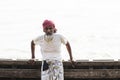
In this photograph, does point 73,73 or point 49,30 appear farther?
point 73,73

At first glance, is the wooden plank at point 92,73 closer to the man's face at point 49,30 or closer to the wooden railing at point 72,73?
the wooden railing at point 72,73

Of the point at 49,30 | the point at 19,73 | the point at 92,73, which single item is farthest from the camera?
the point at 19,73

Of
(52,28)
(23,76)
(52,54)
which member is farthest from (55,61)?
(23,76)

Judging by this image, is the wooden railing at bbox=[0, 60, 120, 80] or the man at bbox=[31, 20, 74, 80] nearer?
the man at bbox=[31, 20, 74, 80]

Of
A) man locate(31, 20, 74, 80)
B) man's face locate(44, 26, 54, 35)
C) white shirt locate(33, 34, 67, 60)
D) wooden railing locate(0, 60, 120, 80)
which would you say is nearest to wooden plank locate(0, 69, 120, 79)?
wooden railing locate(0, 60, 120, 80)

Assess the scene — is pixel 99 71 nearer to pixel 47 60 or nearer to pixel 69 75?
pixel 69 75

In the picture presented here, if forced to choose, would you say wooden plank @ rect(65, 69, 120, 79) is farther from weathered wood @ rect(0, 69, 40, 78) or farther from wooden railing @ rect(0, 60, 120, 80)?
weathered wood @ rect(0, 69, 40, 78)

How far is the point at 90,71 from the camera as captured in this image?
6887mm

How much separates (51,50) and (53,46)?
3.2 inches

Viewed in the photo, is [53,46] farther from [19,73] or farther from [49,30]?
[19,73]

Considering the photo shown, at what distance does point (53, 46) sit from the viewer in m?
6.18

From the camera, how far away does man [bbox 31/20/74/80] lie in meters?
6.15

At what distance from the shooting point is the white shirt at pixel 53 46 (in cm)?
617

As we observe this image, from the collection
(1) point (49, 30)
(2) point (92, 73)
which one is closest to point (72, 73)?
(2) point (92, 73)
